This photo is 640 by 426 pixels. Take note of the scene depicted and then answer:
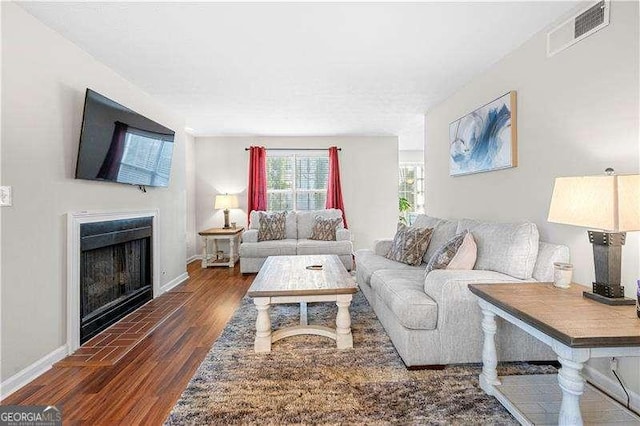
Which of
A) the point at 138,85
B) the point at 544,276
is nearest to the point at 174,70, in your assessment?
the point at 138,85

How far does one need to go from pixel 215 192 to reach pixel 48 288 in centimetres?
392

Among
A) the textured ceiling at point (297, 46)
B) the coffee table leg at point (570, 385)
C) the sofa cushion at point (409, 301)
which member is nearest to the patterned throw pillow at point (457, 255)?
the sofa cushion at point (409, 301)

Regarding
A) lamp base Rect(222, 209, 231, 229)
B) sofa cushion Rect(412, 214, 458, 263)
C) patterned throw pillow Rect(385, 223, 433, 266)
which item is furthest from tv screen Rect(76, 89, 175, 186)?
sofa cushion Rect(412, 214, 458, 263)

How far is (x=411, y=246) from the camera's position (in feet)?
10.2

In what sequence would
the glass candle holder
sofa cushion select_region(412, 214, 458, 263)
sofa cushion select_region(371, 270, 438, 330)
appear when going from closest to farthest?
1. the glass candle holder
2. sofa cushion select_region(371, 270, 438, 330)
3. sofa cushion select_region(412, 214, 458, 263)

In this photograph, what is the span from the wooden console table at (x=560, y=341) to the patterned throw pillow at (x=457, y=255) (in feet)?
1.51

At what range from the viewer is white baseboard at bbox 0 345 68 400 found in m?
1.79

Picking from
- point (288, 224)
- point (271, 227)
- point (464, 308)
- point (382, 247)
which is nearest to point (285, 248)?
point (271, 227)

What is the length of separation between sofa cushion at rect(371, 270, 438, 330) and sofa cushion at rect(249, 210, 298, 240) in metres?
2.88

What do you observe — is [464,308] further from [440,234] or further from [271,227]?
[271,227]

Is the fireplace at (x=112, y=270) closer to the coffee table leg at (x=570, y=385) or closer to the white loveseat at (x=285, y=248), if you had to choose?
the white loveseat at (x=285, y=248)

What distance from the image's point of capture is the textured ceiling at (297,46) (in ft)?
6.54

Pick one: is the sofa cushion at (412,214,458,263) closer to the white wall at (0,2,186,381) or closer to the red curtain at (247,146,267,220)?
the white wall at (0,2,186,381)

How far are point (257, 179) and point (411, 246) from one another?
353 centimetres
